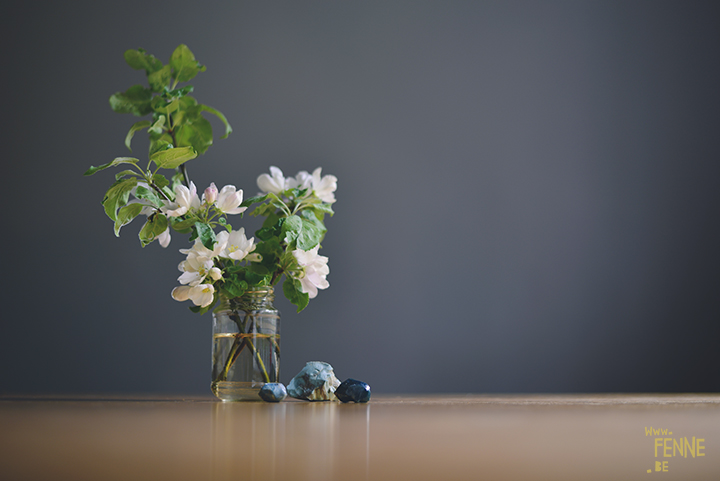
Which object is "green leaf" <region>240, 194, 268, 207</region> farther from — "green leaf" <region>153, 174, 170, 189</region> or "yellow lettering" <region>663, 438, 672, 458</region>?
"yellow lettering" <region>663, 438, 672, 458</region>

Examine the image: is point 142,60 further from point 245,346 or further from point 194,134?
point 245,346

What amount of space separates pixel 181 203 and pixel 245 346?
0.80 feet

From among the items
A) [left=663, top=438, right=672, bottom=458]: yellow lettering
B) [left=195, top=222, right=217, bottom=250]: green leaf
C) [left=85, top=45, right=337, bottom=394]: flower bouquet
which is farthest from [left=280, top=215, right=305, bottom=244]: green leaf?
[left=663, top=438, right=672, bottom=458]: yellow lettering

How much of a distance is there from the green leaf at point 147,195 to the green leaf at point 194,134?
0.20m

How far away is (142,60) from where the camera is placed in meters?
0.98

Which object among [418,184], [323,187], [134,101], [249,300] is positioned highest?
[418,184]

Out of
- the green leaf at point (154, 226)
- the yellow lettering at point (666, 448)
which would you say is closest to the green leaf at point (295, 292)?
the green leaf at point (154, 226)

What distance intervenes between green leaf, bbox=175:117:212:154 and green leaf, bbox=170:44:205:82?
0.28ft

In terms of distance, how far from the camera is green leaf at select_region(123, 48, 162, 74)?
975 millimetres

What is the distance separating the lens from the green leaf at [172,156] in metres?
0.79

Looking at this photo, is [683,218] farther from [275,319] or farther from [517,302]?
[275,319]

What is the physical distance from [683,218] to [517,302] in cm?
84

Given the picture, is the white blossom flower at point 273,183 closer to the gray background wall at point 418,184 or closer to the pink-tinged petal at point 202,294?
the pink-tinged petal at point 202,294

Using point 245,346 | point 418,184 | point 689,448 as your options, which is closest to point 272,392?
point 245,346
